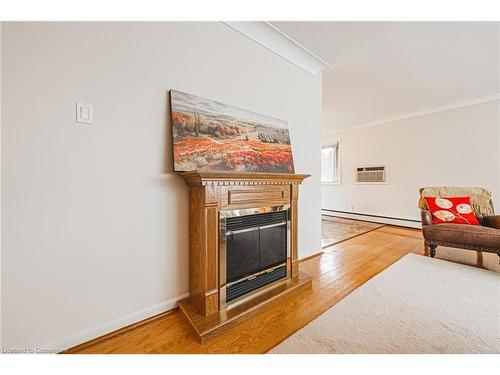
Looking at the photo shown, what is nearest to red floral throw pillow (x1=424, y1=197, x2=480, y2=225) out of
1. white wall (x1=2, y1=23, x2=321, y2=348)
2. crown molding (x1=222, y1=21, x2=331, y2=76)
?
crown molding (x1=222, y1=21, x2=331, y2=76)

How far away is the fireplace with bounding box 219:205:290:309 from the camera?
1.56 m

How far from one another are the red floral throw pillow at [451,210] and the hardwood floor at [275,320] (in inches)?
18.3

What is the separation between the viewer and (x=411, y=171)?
440 cm

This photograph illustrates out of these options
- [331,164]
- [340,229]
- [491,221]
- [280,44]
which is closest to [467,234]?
[491,221]

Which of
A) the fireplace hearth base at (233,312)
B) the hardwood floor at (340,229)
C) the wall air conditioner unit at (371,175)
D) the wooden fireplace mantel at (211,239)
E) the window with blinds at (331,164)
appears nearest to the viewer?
the fireplace hearth base at (233,312)

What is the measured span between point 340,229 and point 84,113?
4260 millimetres

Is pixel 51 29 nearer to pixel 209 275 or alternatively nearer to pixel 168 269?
pixel 168 269

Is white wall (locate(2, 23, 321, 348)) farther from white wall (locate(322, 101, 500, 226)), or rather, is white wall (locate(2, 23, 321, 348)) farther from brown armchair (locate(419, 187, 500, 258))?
white wall (locate(322, 101, 500, 226))

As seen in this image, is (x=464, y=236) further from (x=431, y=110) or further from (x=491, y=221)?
(x=431, y=110)

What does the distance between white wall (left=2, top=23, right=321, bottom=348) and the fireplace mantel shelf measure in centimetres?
24

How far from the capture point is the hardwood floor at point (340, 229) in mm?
3510

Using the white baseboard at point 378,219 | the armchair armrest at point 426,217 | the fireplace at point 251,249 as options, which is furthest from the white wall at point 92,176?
the white baseboard at point 378,219

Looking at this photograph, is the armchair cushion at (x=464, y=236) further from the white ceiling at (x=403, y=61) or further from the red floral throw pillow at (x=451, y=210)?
the white ceiling at (x=403, y=61)
